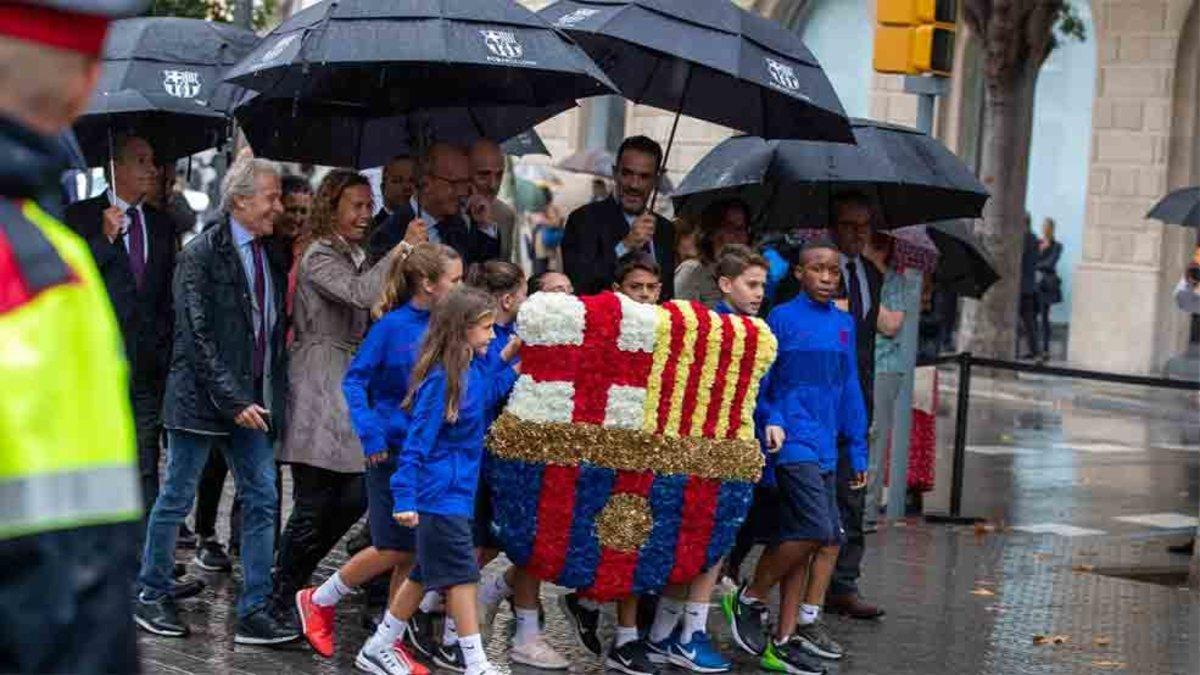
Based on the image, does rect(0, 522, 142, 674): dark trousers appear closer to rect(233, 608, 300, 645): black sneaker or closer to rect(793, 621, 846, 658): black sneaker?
rect(233, 608, 300, 645): black sneaker

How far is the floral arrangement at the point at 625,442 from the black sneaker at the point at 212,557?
2348 mm

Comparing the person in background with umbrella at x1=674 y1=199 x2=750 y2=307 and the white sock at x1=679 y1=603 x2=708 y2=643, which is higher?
the person in background with umbrella at x1=674 y1=199 x2=750 y2=307

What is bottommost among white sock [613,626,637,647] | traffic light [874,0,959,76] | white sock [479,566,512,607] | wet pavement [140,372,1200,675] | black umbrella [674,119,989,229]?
wet pavement [140,372,1200,675]

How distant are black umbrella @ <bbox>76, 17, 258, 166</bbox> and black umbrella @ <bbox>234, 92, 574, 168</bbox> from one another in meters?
0.41

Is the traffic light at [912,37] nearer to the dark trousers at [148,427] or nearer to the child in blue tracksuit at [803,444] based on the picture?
the child in blue tracksuit at [803,444]

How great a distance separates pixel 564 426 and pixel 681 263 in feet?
6.41

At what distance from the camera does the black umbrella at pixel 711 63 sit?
30.0 feet

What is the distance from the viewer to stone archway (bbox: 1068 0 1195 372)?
26.6m

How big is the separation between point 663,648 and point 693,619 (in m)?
0.16

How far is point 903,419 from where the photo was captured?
13.0 m

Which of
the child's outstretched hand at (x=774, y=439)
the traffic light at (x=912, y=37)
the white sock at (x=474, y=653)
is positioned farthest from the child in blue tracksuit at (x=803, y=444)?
the traffic light at (x=912, y=37)

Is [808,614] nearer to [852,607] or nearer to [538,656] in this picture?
[852,607]

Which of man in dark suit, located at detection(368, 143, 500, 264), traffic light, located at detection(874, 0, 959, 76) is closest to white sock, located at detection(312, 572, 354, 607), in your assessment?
man in dark suit, located at detection(368, 143, 500, 264)

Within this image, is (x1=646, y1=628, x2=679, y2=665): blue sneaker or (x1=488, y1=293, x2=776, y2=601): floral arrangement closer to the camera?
(x1=488, y1=293, x2=776, y2=601): floral arrangement
